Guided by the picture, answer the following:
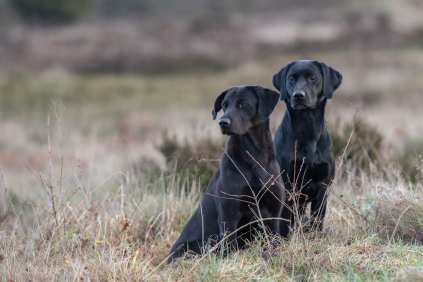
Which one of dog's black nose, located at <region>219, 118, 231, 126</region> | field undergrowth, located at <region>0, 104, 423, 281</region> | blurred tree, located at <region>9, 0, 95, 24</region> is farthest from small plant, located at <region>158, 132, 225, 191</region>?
blurred tree, located at <region>9, 0, 95, 24</region>

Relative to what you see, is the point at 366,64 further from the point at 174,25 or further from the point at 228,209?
the point at 228,209

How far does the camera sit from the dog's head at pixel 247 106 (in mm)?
2861

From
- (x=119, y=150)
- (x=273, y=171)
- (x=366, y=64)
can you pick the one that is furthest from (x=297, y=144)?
(x=366, y=64)

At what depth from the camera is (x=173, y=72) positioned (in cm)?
1733

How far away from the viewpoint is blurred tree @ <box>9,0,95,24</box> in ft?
73.9

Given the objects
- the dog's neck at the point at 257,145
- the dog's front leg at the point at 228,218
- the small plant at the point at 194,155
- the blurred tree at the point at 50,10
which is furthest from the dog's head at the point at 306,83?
the blurred tree at the point at 50,10

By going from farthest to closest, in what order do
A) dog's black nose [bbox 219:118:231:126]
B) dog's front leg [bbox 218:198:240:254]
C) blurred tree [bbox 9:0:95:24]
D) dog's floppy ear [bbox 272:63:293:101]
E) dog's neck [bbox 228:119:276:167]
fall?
blurred tree [bbox 9:0:95:24], dog's floppy ear [bbox 272:63:293:101], dog's neck [bbox 228:119:276:167], dog's front leg [bbox 218:198:240:254], dog's black nose [bbox 219:118:231:126]

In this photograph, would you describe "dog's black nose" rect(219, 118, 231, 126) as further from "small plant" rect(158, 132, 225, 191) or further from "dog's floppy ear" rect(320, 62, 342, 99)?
"small plant" rect(158, 132, 225, 191)

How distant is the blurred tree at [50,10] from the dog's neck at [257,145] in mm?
22382

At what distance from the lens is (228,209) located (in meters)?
2.86

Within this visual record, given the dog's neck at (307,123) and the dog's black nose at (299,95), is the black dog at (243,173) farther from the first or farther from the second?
the dog's neck at (307,123)

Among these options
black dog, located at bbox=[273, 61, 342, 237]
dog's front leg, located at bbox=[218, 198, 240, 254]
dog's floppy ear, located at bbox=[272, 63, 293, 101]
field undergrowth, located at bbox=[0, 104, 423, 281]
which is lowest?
field undergrowth, located at bbox=[0, 104, 423, 281]

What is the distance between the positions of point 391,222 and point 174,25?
19526 millimetres

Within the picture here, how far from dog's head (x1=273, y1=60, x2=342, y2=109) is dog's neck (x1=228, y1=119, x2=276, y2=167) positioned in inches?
12.8
